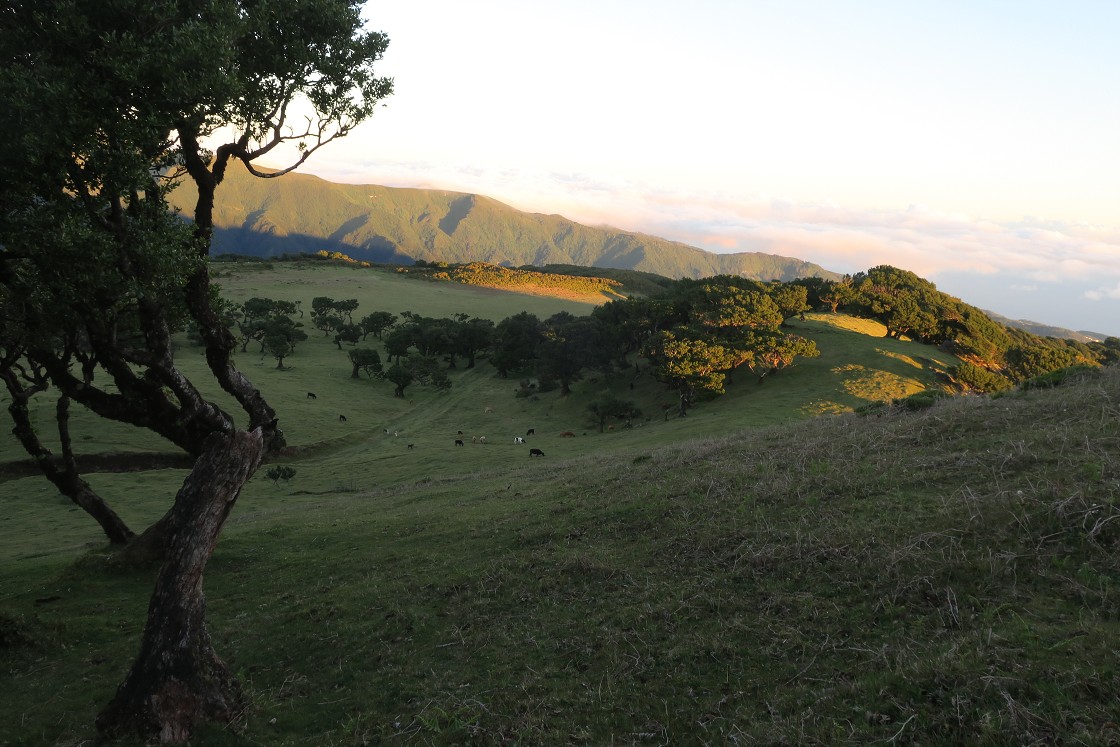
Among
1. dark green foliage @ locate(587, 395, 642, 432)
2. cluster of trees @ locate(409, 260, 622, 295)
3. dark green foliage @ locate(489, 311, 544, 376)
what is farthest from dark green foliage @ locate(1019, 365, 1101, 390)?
cluster of trees @ locate(409, 260, 622, 295)

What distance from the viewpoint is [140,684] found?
31.0ft

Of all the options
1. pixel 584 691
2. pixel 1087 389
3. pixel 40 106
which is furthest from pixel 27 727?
pixel 1087 389

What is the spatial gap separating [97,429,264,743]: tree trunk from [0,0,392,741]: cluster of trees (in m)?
0.02

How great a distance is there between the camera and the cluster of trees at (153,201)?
32.8 ft

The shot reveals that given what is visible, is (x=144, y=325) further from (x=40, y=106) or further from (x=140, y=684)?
(x=140, y=684)

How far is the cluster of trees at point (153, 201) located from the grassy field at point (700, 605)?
179cm

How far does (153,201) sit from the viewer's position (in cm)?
1373

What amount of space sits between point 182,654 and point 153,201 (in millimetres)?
9624

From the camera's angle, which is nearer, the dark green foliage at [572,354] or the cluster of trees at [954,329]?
the cluster of trees at [954,329]

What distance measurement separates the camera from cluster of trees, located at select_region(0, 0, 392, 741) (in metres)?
9.98

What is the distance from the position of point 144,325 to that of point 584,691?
11782 mm

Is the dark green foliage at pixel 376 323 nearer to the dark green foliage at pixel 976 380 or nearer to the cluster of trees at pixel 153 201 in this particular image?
the dark green foliage at pixel 976 380

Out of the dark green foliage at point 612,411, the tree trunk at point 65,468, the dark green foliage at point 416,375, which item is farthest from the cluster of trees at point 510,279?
the tree trunk at point 65,468

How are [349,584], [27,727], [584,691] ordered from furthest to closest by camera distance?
[349,584]
[27,727]
[584,691]
